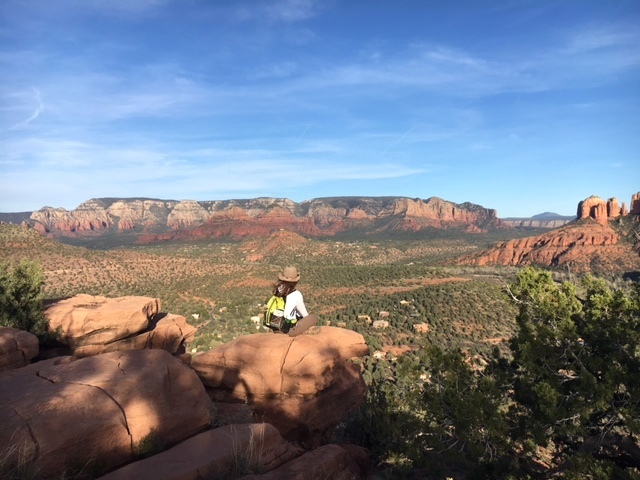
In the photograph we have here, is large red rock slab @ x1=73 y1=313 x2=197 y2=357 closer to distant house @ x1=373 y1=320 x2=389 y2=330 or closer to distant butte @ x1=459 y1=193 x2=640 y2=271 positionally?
distant house @ x1=373 y1=320 x2=389 y2=330

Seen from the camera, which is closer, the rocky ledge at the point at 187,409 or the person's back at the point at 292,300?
the rocky ledge at the point at 187,409

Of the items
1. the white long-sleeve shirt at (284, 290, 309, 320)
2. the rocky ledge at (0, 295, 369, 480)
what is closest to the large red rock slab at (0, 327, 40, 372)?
the rocky ledge at (0, 295, 369, 480)

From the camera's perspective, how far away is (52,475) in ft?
15.8

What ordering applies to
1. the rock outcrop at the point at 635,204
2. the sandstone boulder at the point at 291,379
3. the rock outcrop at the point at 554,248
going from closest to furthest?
the sandstone boulder at the point at 291,379
the rock outcrop at the point at 554,248
the rock outcrop at the point at 635,204

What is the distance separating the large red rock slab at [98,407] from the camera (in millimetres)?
5043

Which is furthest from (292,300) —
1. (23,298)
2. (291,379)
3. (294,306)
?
(23,298)

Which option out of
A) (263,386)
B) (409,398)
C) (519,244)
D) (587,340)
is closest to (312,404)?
(263,386)

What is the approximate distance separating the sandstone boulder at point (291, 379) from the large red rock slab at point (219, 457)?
198cm

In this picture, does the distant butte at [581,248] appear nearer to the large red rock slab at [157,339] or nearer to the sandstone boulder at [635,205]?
the sandstone boulder at [635,205]

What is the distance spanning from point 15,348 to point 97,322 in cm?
293

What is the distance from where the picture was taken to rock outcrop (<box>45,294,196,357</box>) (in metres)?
11.5

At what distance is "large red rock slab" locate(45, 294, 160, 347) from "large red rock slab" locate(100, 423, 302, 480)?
7.68 m

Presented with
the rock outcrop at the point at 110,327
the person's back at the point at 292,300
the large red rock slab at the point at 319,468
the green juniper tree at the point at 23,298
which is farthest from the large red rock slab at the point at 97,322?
the large red rock slab at the point at 319,468

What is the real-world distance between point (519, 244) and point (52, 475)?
10598 centimetres
